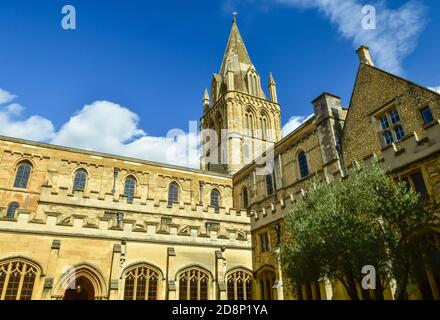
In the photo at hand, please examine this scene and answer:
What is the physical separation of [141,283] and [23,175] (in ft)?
48.8

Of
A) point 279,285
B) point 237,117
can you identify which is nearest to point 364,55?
point 279,285

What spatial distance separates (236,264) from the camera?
798 inches

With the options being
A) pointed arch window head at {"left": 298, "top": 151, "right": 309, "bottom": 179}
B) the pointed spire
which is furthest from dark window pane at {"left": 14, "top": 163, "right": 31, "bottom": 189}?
the pointed spire

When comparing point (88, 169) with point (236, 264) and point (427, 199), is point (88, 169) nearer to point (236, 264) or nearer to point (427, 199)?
point (236, 264)

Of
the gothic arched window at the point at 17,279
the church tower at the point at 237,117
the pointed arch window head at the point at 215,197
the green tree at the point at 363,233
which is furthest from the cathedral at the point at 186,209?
the church tower at the point at 237,117

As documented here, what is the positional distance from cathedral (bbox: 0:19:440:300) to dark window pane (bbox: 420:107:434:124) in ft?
0.19

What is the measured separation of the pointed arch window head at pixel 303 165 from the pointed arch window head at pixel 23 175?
2222 cm

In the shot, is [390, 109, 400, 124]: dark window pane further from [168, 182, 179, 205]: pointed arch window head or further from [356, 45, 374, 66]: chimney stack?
[168, 182, 179, 205]: pointed arch window head

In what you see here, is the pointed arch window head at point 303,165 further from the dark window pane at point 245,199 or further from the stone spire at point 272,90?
the stone spire at point 272,90

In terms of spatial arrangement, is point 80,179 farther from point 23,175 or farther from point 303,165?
point 303,165

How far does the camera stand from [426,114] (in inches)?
638

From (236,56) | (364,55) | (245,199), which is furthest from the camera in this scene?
(236,56)
